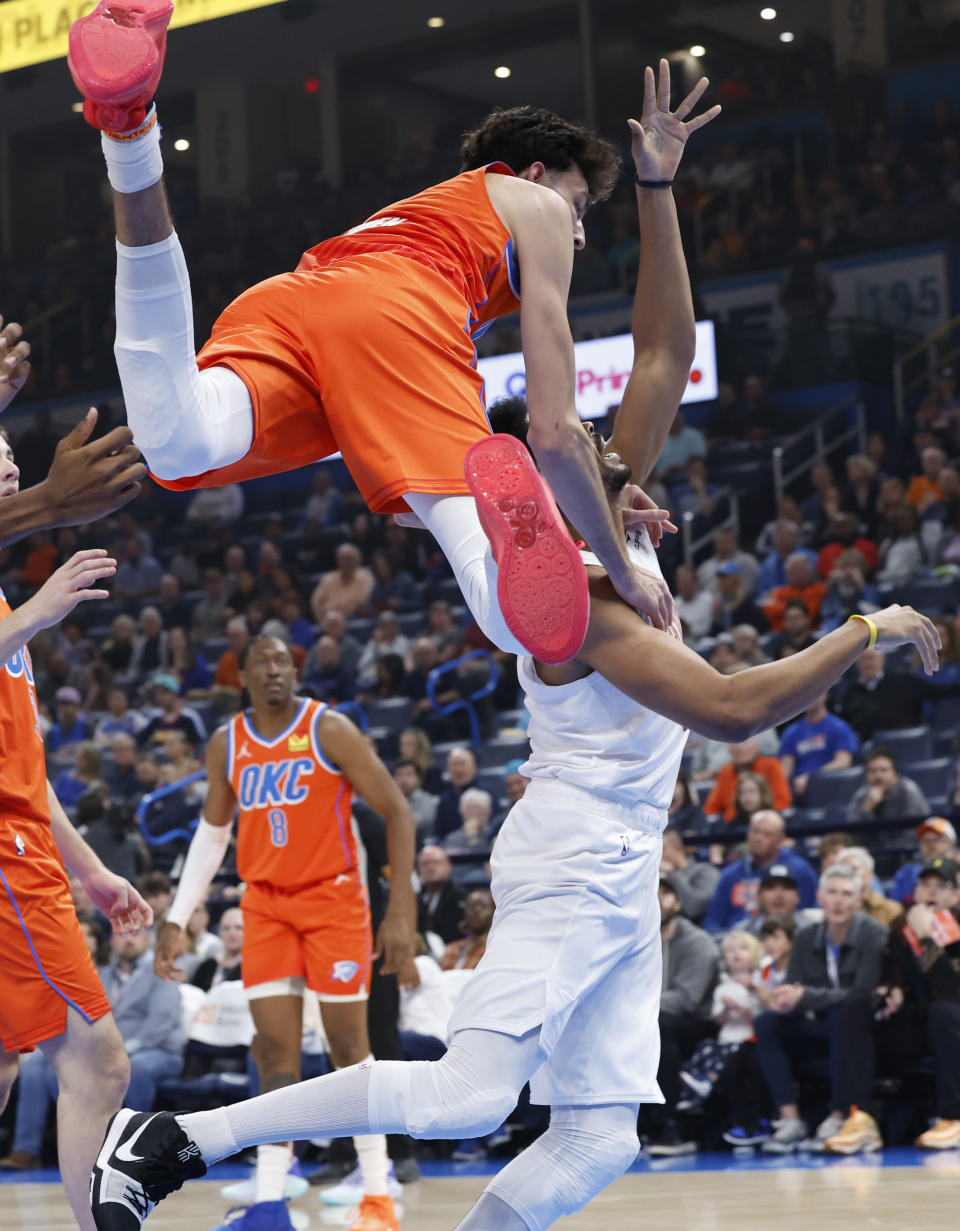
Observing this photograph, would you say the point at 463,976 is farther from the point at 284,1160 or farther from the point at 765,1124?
the point at 284,1160

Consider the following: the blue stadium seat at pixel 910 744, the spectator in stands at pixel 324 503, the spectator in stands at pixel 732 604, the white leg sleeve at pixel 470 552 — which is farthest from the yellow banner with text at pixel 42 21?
the white leg sleeve at pixel 470 552

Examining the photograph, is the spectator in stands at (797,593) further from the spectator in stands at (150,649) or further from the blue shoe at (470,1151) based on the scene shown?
the spectator in stands at (150,649)

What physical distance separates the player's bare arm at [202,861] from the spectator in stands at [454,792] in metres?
4.73

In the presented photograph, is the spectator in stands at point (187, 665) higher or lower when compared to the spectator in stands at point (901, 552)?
lower

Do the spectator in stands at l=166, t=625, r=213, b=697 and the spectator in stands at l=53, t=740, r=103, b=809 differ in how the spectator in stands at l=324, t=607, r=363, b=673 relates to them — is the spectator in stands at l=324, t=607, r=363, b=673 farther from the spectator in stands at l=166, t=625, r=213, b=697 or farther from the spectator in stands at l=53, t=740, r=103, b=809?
the spectator in stands at l=53, t=740, r=103, b=809

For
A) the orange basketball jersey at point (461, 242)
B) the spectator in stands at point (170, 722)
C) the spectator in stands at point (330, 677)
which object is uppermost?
the orange basketball jersey at point (461, 242)

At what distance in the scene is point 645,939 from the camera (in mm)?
3369

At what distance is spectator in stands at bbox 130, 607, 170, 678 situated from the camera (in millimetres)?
16656

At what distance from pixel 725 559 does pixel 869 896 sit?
250 inches

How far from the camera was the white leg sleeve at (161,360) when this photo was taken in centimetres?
308

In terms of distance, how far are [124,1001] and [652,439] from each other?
253 inches

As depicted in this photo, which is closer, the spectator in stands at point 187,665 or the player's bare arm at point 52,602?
the player's bare arm at point 52,602

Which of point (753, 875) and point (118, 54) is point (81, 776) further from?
point (118, 54)

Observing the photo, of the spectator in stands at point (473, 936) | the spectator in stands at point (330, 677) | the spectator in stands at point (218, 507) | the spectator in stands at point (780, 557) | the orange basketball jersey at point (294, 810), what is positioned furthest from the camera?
the spectator in stands at point (218, 507)
